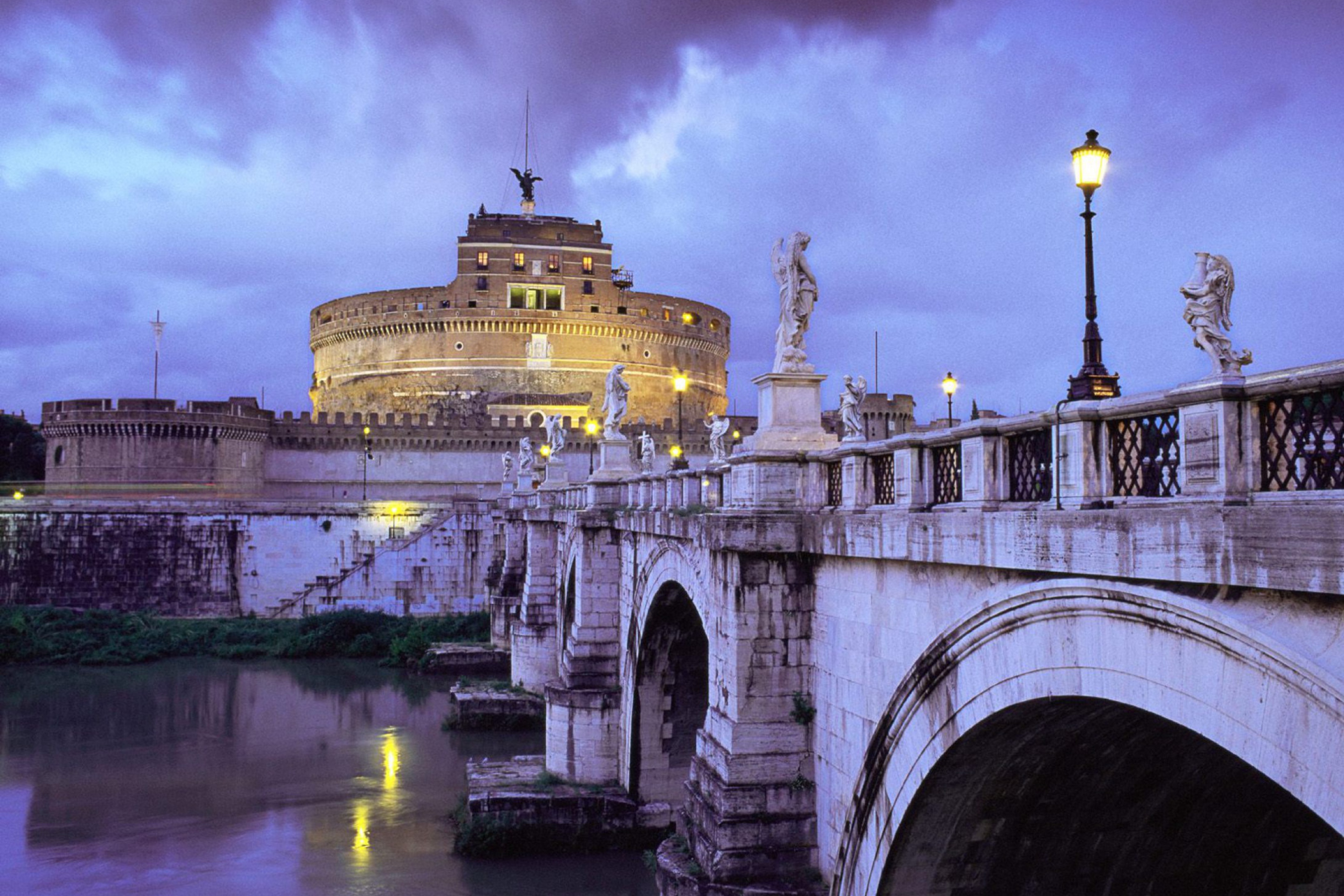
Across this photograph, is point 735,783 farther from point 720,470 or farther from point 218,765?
point 218,765

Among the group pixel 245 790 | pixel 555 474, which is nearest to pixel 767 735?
pixel 245 790

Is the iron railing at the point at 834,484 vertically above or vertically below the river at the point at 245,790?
above

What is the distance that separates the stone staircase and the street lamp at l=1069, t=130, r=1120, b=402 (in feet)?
117

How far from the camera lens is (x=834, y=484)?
949cm

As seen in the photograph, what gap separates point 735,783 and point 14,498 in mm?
42317

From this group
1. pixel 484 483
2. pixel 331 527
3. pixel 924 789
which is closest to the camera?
pixel 924 789

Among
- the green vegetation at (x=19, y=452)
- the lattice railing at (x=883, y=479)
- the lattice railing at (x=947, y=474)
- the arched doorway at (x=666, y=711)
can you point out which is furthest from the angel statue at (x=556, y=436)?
the green vegetation at (x=19, y=452)

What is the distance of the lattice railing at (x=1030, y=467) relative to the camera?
6184mm

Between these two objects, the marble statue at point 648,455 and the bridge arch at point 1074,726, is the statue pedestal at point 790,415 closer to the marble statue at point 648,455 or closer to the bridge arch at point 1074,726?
the bridge arch at point 1074,726

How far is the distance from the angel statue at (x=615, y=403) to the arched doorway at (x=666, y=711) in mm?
3723

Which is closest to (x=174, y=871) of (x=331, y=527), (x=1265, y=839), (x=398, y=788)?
(x=398, y=788)

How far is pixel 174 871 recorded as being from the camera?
55.7 feet

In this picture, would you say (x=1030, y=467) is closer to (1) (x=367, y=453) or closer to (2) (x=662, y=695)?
(2) (x=662, y=695)

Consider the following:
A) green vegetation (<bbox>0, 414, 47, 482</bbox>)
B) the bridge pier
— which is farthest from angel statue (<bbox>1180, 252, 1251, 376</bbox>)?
green vegetation (<bbox>0, 414, 47, 482</bbox>)
